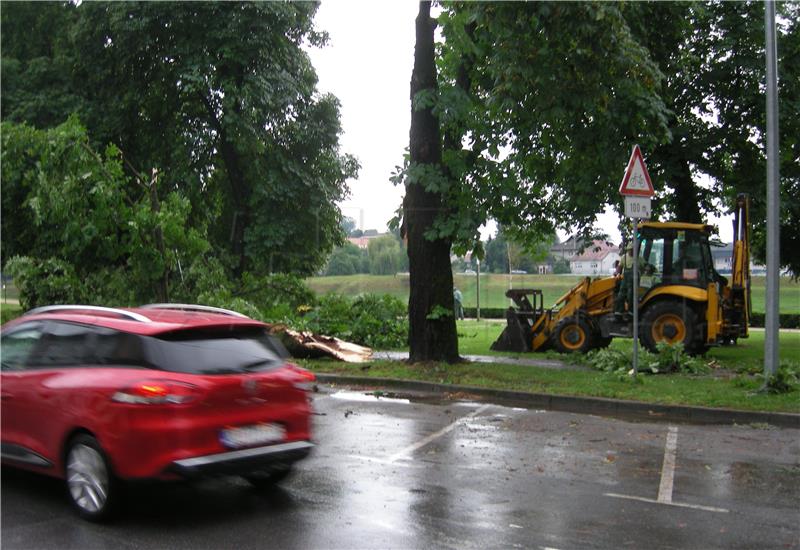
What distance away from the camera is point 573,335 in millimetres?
17859

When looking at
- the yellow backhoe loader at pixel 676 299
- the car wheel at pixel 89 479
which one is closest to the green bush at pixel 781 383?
the yellow backhoe loader at pixel 676 299

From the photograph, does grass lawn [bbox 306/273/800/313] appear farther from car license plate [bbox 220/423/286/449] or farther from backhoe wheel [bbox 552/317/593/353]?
car license plate [bbox 220/423/286/449]

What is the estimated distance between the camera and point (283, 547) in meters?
5.27

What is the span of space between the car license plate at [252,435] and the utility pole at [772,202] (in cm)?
810

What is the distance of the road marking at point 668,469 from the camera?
6.78 metres

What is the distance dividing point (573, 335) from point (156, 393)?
1353cm

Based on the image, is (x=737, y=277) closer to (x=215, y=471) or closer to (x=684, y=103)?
(x=684, y=103)

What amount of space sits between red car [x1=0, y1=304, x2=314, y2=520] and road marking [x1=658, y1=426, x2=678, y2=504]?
304 centimetres

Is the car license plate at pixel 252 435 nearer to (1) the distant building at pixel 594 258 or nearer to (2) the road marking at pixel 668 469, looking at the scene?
(2) the road marking at pixel 668 469

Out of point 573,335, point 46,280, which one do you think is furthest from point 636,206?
point 46,280

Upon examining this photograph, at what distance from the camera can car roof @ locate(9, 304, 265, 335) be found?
600 centimetres

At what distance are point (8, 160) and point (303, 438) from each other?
13258 millimetres

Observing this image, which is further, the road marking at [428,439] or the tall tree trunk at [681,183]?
the tall tree trunk at [681,183]

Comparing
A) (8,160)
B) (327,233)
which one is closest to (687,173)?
(327,233)
